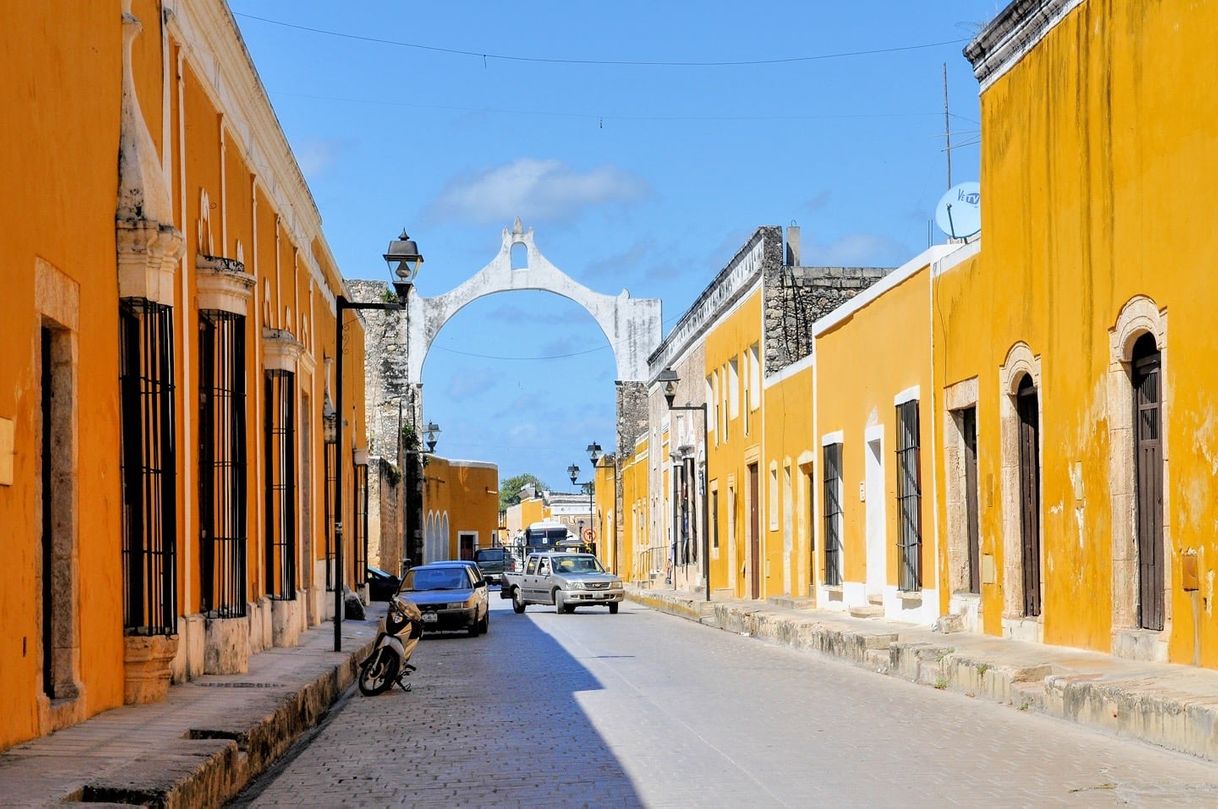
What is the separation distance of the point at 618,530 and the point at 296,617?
166 feet

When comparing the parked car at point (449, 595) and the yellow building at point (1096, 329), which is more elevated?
the yellow building at point (1096, 329)

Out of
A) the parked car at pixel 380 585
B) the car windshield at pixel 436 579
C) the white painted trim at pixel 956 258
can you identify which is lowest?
the parked car at pixel 380 585

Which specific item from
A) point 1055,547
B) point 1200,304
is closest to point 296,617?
point 1055,547

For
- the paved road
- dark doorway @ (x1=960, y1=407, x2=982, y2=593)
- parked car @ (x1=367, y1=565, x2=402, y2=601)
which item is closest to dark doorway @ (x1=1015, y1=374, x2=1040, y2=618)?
dark doorway @ (x1=960, y1=407, x2=982, y2=593)

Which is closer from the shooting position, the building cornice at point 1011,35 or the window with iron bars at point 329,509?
the building cornice at point 1011,35

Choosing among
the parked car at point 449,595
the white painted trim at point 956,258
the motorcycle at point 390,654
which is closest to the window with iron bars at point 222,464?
the motorcycle at point 390,654

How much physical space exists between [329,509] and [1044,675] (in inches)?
804

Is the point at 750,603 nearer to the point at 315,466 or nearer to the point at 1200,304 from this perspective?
the point at 315,466

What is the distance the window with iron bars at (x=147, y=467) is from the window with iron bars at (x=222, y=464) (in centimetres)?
316

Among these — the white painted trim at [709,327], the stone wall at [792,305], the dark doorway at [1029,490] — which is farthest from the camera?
the white painted trim at [709,327]

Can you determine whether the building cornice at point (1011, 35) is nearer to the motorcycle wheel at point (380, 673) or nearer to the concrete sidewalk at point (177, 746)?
the motorcycle wheel at point (380, 673)

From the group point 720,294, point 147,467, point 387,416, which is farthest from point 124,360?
point 387,416

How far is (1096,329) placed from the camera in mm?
16500

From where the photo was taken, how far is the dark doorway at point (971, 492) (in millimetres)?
21578
